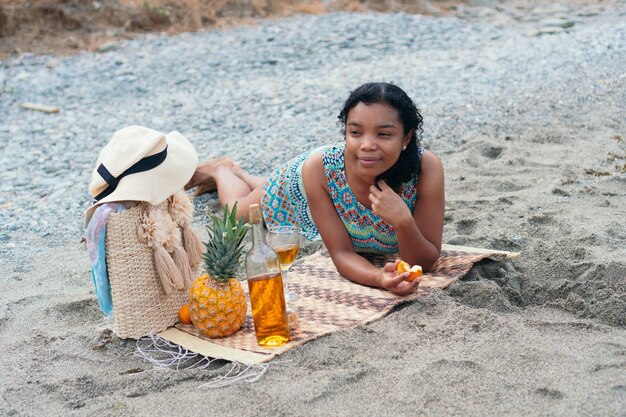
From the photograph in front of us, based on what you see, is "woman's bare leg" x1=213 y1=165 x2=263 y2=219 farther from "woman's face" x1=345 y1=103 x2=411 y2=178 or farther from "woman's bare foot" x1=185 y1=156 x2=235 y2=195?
"woman's face" x1=345 y1=103 x2=411 y2=178

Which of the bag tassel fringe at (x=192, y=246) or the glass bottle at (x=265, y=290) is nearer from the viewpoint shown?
the glass bottle at (x=265, y=290)

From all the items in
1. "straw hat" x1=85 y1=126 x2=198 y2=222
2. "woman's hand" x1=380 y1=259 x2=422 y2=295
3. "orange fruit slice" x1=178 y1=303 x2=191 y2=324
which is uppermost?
"straw hat" x1=85 y1=126 x2=198 y2=222

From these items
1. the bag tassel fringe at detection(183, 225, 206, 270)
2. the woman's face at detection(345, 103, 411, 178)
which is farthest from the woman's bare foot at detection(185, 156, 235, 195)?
the woman's face at detection(345, 103, 411, 178)

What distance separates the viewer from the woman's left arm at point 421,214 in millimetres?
4336

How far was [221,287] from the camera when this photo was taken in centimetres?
394

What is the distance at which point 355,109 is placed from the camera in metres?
4.29

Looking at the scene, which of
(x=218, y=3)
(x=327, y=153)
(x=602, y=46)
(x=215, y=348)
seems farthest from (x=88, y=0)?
(x=215, y=348)

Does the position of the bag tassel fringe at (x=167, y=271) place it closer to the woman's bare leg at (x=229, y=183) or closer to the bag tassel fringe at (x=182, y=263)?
the bag tassel fringe at (x=182, y=263)

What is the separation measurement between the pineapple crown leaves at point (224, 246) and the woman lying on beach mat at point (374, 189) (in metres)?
0.90

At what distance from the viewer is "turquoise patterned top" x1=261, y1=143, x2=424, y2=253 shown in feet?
15.6

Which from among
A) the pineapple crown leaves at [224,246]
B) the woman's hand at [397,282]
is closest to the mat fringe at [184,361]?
the pineapple crown leaves at [224,246]

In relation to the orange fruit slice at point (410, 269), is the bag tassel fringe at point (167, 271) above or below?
above

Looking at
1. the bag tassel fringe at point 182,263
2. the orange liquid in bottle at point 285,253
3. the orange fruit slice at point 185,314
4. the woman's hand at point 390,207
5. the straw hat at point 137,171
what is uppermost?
the straw hat at point 137,171

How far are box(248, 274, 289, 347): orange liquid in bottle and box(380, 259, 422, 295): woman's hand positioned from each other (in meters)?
0.68
